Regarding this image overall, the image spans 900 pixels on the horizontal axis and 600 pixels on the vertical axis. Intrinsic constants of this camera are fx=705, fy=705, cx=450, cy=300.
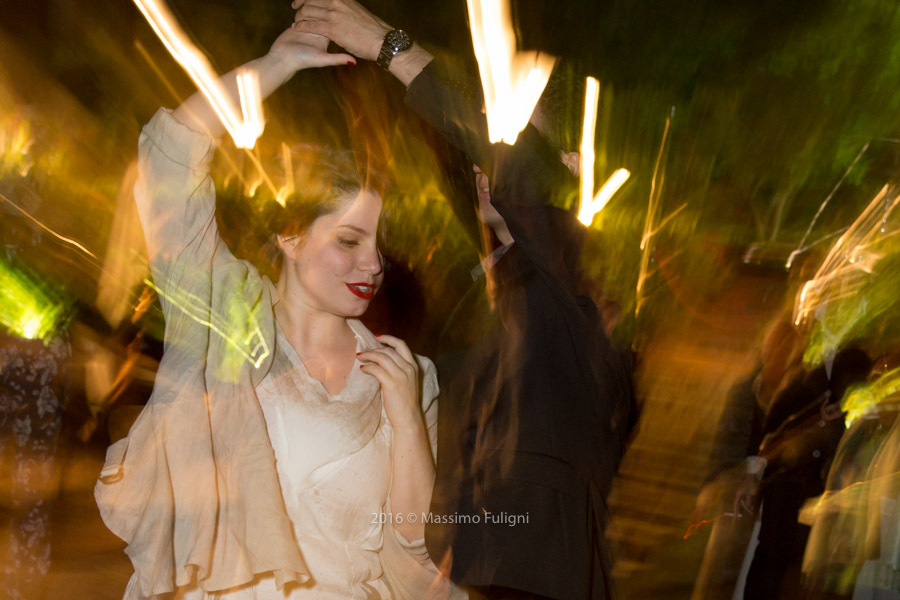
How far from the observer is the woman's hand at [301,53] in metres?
1.09

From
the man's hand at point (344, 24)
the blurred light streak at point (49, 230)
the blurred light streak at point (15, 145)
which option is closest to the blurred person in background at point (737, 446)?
the man's hand at point (344, 24)

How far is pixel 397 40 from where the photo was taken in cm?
115

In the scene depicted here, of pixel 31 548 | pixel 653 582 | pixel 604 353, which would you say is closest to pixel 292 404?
pixel 31 548

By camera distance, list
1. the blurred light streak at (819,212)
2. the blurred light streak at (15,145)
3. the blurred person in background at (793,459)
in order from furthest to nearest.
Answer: the blurred light streak at (819,212) < the blurred person in background at (793,459) < the blurred light streak at (15,145)

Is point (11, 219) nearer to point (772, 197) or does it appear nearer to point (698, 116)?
point (698, 116)

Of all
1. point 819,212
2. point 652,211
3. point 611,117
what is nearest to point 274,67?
point 611,117

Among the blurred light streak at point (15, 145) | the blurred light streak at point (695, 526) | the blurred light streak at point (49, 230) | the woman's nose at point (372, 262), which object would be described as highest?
the blurred light streak at point (695, 526)

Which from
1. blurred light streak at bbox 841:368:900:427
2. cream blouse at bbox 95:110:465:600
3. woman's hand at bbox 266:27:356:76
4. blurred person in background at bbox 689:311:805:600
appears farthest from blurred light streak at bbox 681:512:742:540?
woman's hand at bbox 266:27:356:76

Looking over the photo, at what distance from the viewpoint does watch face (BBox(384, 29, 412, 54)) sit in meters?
1.15

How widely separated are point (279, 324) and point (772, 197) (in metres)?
1.96

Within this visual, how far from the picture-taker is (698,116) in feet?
7.06

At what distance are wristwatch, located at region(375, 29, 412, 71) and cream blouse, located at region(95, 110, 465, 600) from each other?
12.8 inches

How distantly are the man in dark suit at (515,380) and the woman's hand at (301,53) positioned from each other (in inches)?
0.7

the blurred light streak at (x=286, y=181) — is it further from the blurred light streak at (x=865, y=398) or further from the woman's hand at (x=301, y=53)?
the blurred light streak at (x=865, y=398)
